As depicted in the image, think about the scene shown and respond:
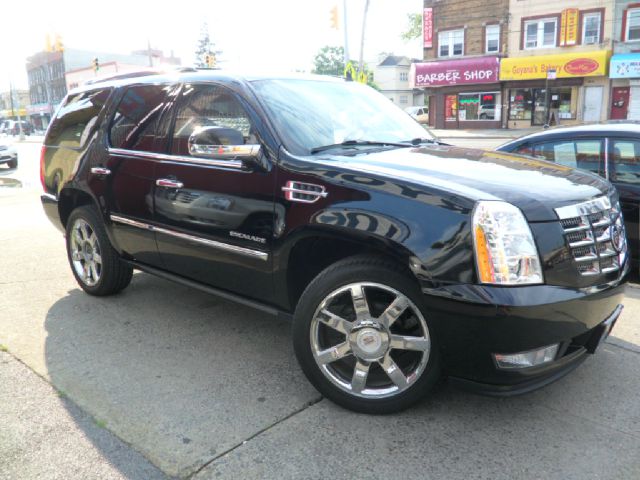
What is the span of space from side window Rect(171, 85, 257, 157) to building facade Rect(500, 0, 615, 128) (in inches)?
1071

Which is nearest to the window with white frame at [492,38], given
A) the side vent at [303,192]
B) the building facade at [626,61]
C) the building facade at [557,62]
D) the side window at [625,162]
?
the building facade at [557,62]

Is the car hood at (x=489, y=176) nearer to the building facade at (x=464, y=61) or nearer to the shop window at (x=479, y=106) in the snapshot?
the building facade at (x=464, y=61)

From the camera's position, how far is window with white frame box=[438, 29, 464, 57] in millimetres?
32656

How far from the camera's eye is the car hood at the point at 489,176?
2629 millimetres

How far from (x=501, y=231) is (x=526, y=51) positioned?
3159 centimetres

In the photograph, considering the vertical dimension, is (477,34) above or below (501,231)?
above

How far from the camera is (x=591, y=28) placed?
1125 inches

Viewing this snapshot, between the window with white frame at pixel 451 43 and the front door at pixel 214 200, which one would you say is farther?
the window with white frame at pixel 451 43

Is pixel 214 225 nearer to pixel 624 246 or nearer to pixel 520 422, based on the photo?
pixel 520 422

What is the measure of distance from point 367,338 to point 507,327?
732 millimetres

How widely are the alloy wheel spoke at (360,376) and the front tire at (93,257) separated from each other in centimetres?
249

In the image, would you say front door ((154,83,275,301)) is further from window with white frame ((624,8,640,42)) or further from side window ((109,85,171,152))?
window with white frame ((624,8,640,42))

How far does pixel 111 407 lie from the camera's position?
3066 millimetres

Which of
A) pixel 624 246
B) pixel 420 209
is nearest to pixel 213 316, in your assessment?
pixel 420 209
